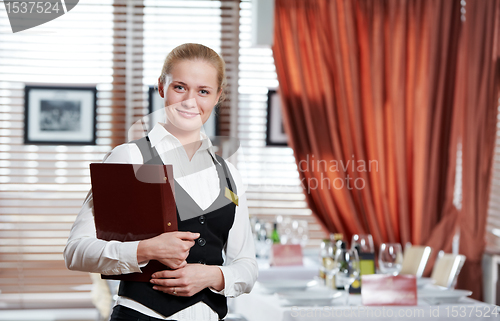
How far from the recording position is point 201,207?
3.60ft

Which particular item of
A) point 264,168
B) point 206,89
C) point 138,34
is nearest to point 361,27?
point 264,168

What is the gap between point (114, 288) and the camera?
2.40 meters

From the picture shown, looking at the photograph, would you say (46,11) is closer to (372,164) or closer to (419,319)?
(372,164)

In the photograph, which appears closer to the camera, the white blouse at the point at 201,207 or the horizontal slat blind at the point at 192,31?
the white blouse at the point at 201,207

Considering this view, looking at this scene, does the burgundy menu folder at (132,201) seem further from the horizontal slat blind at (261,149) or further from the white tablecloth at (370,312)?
the horizontal slat blind at (261,149)

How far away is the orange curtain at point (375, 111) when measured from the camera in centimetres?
354

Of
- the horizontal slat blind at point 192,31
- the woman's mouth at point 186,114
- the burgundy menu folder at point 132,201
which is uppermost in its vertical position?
the horizontal slat blind at point 192,31

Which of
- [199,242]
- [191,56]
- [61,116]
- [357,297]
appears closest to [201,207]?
[199,242]

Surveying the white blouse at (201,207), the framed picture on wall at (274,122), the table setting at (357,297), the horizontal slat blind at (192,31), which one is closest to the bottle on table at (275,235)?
the framed picture on wall at (274,122)

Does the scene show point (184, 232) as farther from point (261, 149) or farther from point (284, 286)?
point (261, 149)

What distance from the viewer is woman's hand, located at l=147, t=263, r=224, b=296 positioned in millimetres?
1020

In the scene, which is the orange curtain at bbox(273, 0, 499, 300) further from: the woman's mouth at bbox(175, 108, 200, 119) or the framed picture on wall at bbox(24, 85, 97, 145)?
the woman's mouth at bbox(175, 108, 200, 119)

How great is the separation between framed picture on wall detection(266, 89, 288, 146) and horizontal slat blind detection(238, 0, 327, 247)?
1.7 inches

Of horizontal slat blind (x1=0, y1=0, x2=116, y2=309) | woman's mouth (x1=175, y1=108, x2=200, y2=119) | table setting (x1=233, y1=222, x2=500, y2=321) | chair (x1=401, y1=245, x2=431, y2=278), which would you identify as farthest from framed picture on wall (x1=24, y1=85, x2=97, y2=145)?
woman's mouth (x1=175, y1=108, x2=200, y2=119)
